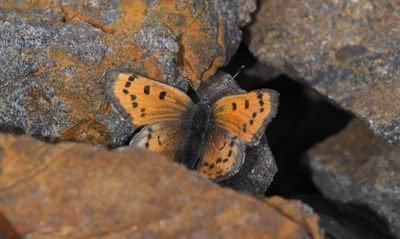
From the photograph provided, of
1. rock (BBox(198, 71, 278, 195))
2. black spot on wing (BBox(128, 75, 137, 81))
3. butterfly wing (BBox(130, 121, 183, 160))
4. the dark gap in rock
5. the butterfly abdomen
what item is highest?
black spot on wing (BBox(128, 75, 137, 81))

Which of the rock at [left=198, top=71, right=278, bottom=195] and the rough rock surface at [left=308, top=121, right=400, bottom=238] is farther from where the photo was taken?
the rough rock surface at [left=308, top=121, right=400, bottom=238]

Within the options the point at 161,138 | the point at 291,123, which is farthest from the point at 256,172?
the point at 291,123

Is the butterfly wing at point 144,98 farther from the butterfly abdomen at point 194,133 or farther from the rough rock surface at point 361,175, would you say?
the rough rock surface at point 361,175

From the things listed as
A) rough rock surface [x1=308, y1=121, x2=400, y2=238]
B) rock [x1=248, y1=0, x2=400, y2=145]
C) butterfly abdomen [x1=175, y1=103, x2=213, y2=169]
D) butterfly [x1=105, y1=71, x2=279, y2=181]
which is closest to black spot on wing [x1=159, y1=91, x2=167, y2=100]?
butterfly [x1=105, y1=71, x2=279, y2=181]

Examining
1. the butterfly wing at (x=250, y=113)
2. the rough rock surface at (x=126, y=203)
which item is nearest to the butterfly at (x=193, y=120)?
the butterfly wing at (x=250, y=113)

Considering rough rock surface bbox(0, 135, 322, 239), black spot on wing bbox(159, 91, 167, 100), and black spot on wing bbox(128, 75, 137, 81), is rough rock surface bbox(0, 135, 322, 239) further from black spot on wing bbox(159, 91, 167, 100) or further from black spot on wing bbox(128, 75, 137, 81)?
black spot on wing bbox(159, 91, 167, 100)

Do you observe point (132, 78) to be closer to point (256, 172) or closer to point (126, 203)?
point (256, 172)
